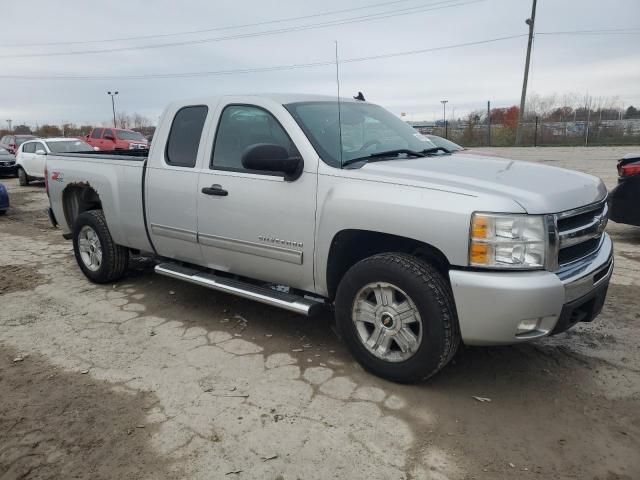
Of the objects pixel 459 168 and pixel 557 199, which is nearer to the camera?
pixel 557 199

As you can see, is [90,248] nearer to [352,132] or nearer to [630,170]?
[352,132]

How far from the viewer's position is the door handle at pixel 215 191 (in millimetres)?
4012

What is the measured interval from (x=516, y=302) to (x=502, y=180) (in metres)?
0.77

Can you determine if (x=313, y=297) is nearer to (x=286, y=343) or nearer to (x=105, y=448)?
(x=286, y=343)

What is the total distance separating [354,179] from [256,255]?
1031 mm

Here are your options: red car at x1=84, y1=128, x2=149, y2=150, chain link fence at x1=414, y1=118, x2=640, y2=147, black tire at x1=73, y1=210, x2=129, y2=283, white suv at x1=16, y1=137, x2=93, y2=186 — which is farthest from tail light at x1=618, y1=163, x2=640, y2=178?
chain link fence at x1=414, y1=118, x2=640, y2=147

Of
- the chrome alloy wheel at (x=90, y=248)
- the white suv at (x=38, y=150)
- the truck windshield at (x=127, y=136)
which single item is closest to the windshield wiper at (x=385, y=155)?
the chrome alloy wheel at (x=90, y=248)

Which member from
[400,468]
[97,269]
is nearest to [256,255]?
[400,468]

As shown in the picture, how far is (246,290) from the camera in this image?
4004 millimetres

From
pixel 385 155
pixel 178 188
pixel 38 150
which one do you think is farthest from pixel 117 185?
pixel 38 150

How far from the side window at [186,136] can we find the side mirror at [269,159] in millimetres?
1027

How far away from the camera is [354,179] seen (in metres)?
3.38

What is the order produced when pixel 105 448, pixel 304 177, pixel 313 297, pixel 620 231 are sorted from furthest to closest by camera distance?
pixel 620 231, pixel 313 297, pixel 304 177, pixel 105 448

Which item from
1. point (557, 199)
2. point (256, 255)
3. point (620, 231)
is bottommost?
point (620, 231)
